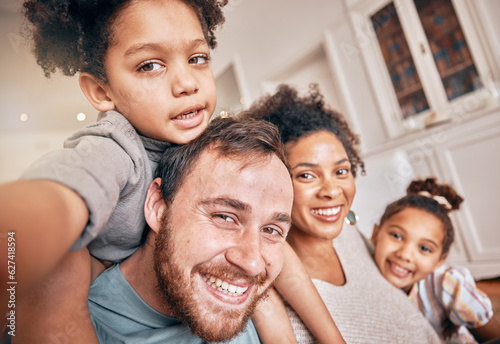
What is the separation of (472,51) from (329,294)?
143cm

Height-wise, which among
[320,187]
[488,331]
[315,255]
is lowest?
[488,331]

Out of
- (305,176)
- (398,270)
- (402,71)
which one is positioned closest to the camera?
(305,176)

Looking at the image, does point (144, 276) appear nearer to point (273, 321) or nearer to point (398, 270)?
point (273, 321)

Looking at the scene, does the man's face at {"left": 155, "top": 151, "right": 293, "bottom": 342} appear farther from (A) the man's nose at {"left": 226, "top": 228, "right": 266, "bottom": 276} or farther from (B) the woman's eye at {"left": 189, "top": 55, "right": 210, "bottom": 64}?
(B) the woman's eye at {"left": 189, "top": 55, "right": 210, "bottom": 64}

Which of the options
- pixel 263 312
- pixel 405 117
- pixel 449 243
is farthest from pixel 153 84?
pixel 405 117

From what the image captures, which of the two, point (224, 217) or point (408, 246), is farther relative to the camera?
point (408, 246)

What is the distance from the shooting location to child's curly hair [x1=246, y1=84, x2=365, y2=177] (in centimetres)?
55

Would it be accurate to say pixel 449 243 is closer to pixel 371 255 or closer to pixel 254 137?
pixel 371 255

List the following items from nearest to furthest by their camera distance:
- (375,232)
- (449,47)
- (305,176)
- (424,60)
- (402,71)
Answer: (305,176) < (375,232) < (402,71) < (424,60) < (449,47)

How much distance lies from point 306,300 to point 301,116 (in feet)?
0.97

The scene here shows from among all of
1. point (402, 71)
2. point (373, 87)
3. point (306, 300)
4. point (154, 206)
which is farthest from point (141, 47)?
point (402, 71)

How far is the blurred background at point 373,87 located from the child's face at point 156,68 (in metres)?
0.04

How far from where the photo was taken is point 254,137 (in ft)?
1.37

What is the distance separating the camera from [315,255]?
0.54 metres
